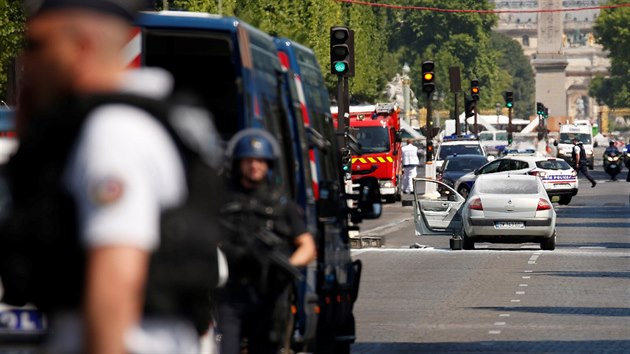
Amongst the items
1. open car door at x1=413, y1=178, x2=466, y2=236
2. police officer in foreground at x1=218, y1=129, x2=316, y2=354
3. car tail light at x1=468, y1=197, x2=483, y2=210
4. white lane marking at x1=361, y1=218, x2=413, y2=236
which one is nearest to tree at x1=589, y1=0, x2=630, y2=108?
white lane marking at x1=361, y1=218, x2=413, y2=236

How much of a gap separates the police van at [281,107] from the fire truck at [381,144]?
3907cm

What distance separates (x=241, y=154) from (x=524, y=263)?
1965cm

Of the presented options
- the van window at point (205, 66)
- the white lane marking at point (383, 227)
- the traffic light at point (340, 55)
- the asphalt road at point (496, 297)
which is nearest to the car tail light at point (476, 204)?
the asphalt road at point (496, 297)

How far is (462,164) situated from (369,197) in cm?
4376

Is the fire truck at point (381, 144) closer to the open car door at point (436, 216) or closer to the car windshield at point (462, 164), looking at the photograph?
the car windshield at point (462, 164)

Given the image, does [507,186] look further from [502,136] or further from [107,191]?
[502,136]

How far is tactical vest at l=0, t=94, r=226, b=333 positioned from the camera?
4.00 meters

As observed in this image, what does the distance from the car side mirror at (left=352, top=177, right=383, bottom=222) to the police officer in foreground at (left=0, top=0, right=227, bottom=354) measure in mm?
7133

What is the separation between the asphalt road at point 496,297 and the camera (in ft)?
52.3

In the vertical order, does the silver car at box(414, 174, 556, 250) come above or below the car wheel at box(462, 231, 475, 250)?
above

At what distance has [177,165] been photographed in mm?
4047

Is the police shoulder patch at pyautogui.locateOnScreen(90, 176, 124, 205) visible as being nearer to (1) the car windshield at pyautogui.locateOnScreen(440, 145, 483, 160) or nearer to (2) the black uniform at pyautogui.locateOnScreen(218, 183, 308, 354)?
(2) the black uniform at pyautogui.locateOnScreen(218, 183, 308, 354)

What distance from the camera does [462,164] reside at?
2165 inches

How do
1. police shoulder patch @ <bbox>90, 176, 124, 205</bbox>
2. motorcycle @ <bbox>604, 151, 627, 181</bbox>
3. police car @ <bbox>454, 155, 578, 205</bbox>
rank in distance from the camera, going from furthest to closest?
motorcycle @ <bbox>604, 151, 627, 181</bbox>
police car @ <bbox>454, 155, 578, 205</bbox>
police shoulder patch @ <bbox>90, 176, 124, 205</bbox>
